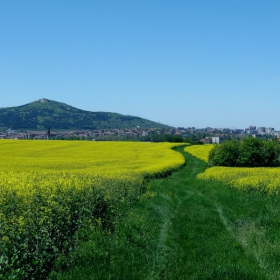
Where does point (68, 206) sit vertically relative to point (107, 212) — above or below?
above

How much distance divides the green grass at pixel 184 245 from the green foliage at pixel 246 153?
25.5 m

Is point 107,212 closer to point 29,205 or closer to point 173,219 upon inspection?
point 173,219

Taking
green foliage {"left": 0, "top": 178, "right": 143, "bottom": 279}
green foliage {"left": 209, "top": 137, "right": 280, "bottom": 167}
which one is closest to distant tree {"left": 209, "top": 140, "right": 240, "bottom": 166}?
green foliage {"left": 209, "top": 137, "right": 280, "bottom": 167}

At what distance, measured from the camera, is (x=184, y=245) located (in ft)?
35.3

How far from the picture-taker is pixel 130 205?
15867 millimetres

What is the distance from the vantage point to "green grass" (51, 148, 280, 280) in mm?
8094

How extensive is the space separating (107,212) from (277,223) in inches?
248

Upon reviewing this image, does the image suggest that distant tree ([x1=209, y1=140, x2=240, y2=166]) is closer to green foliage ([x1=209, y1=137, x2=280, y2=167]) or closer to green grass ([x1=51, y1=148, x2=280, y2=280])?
green foliage ([x1=209, y1=137, x2=280, y2=167])

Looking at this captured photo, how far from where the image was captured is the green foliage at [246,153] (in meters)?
42.5

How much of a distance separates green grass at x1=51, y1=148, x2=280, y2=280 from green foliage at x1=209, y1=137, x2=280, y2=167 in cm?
2552

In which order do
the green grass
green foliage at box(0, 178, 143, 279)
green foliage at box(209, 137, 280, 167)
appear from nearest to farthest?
green foliage at box(0, 178, 143, 279)
the green grass
green foliage at box(209, 137, 280, 167)

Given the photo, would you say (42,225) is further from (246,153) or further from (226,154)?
(246,153)

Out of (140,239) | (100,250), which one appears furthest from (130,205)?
(100,250)

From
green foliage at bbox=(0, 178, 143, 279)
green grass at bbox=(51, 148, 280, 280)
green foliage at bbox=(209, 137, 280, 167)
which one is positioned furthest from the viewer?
green foliage at bbox=(209, 137, 280, 167)
